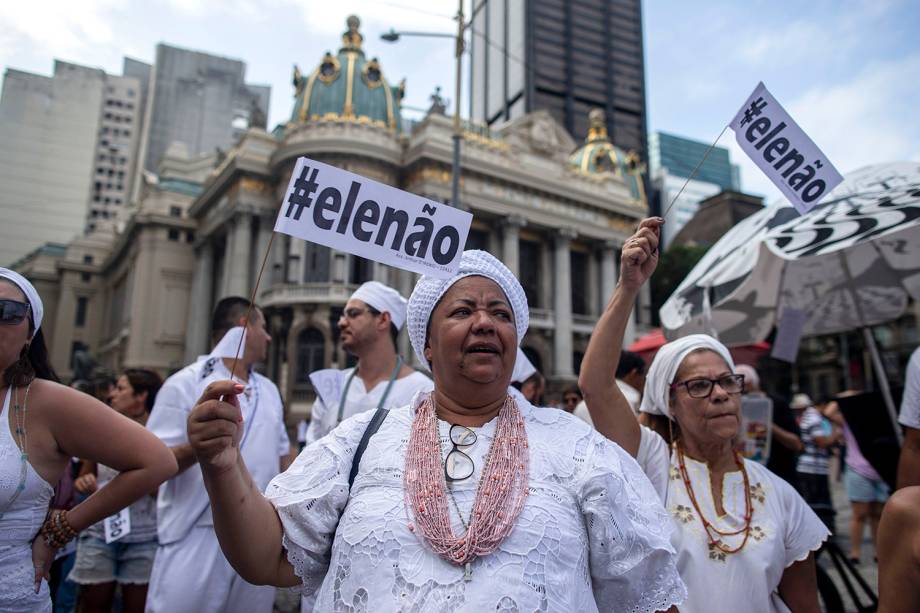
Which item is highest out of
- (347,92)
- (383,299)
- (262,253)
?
(347,92)

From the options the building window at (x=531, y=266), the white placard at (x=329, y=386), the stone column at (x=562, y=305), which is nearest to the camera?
the white placard at (x=329, y=386)

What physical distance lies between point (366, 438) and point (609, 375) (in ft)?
3.39

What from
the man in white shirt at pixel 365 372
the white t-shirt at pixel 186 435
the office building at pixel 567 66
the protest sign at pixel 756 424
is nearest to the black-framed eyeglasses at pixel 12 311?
the white t-shirt at pixel 186 435

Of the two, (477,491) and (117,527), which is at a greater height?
(477,491)

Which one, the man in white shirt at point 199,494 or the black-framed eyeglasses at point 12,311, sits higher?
the black-framed eyeglasses at point 12,311

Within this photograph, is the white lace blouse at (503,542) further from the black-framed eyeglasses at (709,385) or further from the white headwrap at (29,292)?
the white headwrap at (29,292)

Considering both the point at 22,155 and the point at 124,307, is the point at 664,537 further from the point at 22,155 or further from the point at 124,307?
the point at 22,155

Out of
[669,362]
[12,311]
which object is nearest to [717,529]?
[669,362]

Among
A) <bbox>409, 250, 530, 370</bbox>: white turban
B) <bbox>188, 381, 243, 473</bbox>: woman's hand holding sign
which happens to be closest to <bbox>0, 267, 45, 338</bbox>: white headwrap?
<bbox>188, 381, 243, 473</bbox>: woman's hand holding sign

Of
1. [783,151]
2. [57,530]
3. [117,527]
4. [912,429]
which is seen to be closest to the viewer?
[57,530]

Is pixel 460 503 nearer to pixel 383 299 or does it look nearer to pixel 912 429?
pixel 912 429

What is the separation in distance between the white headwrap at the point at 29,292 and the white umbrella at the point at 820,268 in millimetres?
4293

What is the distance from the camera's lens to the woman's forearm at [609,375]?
7.79 feet

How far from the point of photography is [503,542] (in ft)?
5.24
